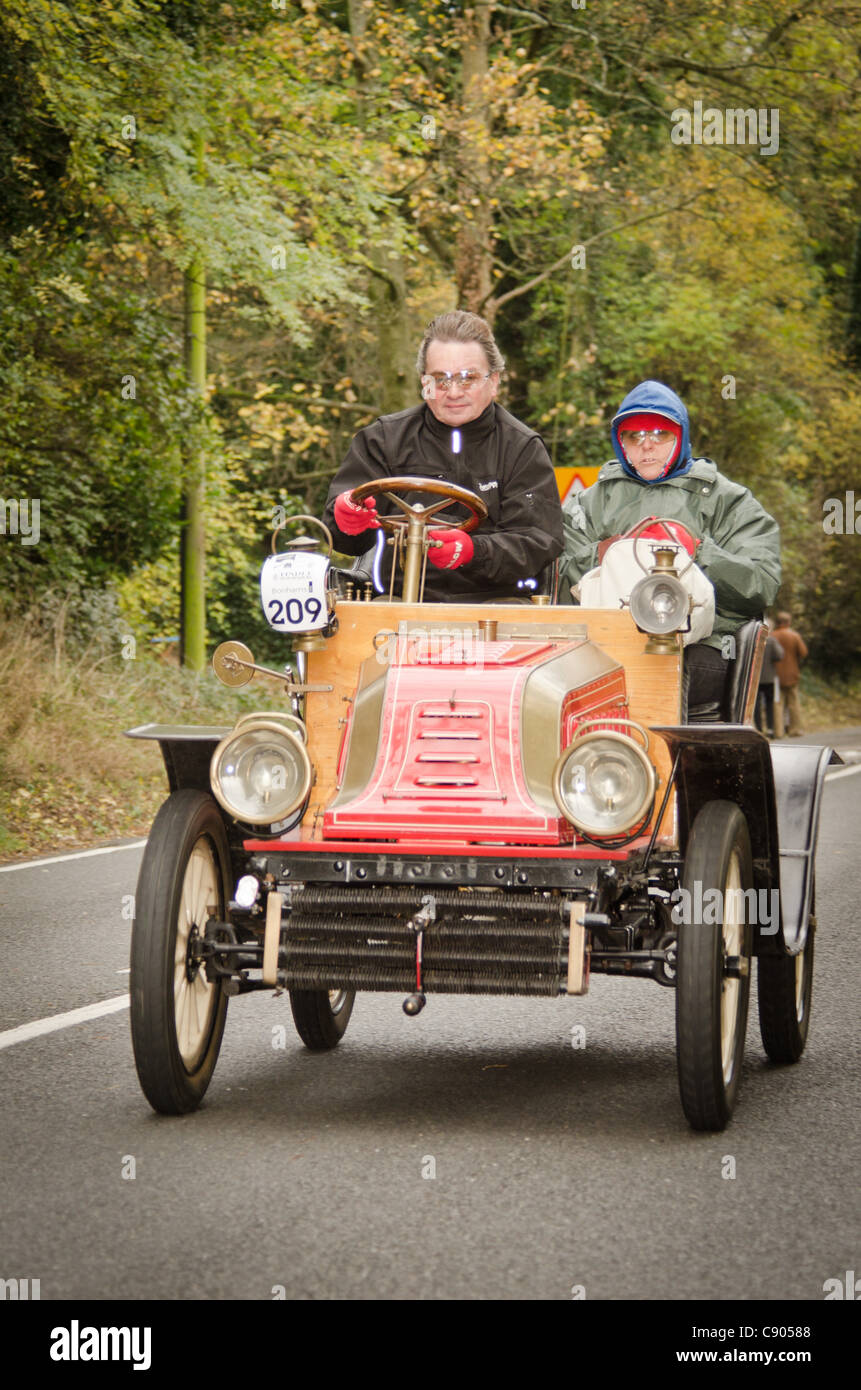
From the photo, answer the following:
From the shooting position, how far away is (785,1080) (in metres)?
5.62

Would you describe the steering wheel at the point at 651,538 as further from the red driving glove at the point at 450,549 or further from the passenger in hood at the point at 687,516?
the red driving glove at the point at 450,549

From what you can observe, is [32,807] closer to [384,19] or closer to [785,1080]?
[785,1080]

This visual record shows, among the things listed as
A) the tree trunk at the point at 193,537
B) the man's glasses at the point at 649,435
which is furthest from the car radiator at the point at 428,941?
the tree trunk at the point at 193,537

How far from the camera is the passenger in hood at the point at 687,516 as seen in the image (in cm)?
612

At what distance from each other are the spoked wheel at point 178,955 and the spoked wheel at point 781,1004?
1.70m

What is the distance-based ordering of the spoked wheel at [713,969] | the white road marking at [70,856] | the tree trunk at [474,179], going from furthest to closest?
1. the tree trunk at [474,179]
2. the white road marking at [70,856]
3. the spoked wheel at [713,969]

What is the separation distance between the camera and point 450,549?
5742 millimetres

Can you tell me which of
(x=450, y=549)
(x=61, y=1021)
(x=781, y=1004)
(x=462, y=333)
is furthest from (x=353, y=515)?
(x=61, y=1021)

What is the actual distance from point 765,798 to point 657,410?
176 cm

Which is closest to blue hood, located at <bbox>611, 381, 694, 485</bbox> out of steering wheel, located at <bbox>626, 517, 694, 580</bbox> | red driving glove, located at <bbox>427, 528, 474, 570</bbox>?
steering wheel, located at <bbox>626, 517, 694, 580</bbox>

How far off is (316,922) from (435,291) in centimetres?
2432

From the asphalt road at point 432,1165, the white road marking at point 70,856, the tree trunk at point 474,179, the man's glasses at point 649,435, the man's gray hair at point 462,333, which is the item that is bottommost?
the white road marking at point 70,856

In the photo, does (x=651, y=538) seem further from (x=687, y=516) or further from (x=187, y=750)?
(x=187, y=750)
